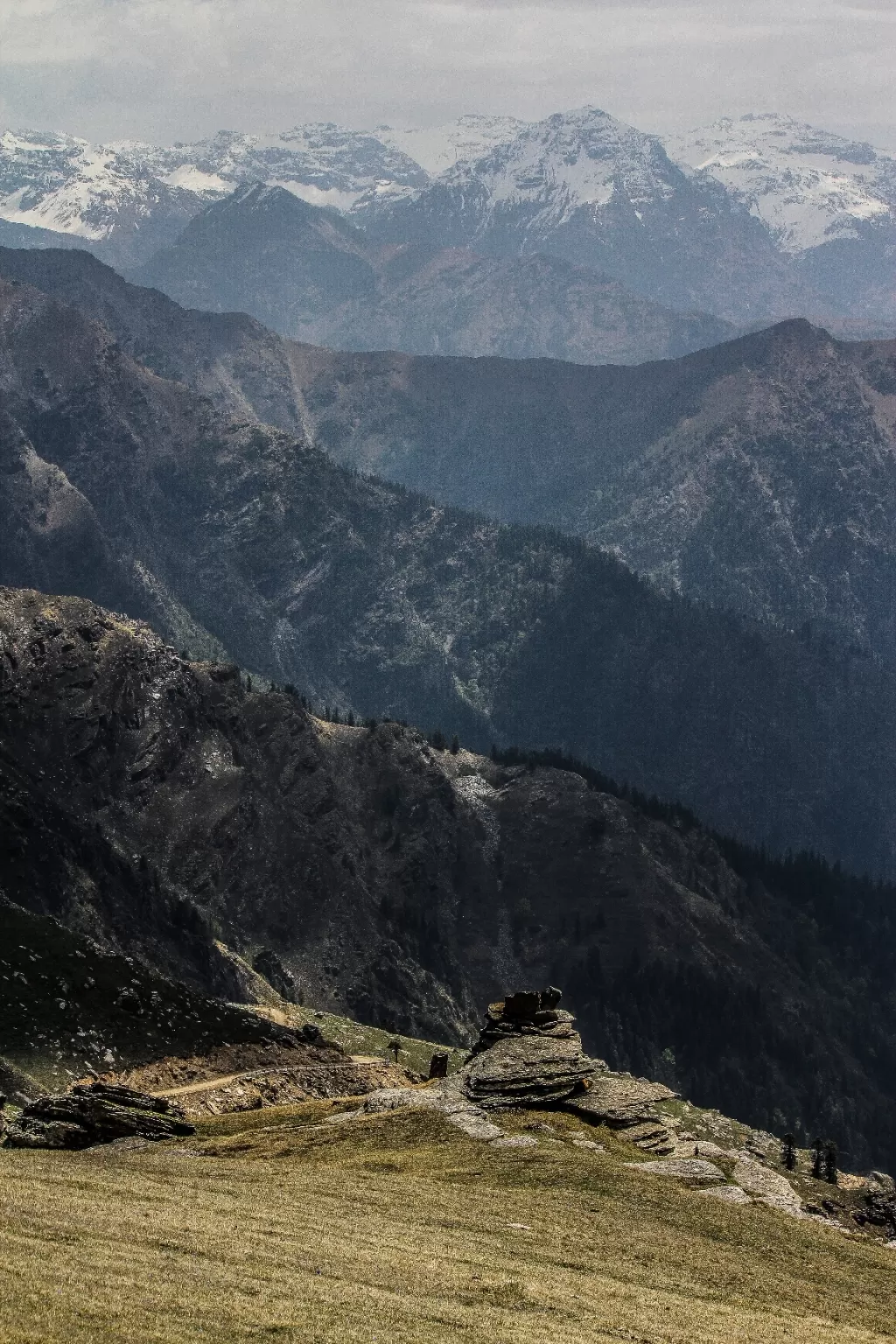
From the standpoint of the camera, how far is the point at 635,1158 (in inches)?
4619

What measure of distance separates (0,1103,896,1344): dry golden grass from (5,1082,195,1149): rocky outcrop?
3318mm

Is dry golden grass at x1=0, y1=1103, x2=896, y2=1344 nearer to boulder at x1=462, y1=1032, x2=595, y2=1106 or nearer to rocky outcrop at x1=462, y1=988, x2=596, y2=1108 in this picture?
boulder at x1=462, y1=1032, x2=595, y2=1106

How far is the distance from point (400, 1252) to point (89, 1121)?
3655cm

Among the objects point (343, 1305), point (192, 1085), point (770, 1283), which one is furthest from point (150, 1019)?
point (343, 1305)

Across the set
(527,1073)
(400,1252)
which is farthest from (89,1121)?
(400,1252)

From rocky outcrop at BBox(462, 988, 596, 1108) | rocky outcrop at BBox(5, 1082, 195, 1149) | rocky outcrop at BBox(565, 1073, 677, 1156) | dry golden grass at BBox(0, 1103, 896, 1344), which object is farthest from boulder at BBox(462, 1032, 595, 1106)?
rocky outcrop at BBox(5, 1082, 195, 1149)

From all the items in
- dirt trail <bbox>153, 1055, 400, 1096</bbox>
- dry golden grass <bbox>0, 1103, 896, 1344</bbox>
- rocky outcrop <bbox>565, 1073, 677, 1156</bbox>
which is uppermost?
dry golden grass <bbox>0, 1103, 896, 1344</bbox>

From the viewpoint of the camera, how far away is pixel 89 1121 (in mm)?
113062

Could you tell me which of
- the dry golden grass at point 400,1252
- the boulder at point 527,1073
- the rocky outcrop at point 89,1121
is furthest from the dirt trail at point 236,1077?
the dry golden grass at point 400,1252

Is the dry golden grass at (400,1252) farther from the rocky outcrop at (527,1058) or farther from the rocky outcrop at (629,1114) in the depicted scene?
the rocky outcrop at (527,1058)

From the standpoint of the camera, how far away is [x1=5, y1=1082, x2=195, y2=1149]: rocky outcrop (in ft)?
363

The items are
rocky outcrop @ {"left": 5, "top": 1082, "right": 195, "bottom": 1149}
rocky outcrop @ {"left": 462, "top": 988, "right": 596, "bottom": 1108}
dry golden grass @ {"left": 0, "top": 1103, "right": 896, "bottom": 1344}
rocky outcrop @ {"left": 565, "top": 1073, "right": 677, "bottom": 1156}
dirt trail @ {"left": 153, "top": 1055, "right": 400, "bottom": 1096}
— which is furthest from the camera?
dirt trail @ {"left": 153, "top": 1055, "right": 400, "bottom": 1096}

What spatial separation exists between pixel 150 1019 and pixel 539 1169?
212ft

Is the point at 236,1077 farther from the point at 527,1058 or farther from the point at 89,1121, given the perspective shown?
the point at 89,1121
